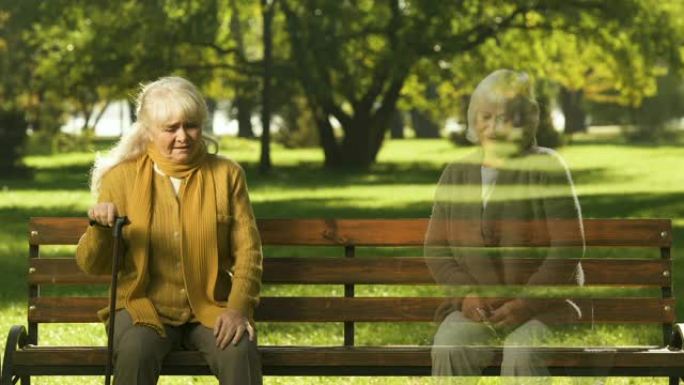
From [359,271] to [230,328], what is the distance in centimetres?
91

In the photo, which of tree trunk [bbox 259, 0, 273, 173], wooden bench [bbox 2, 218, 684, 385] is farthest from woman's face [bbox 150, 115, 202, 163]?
tree trunk [bbox 259, 0, 273, 173]

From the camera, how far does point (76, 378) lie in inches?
319

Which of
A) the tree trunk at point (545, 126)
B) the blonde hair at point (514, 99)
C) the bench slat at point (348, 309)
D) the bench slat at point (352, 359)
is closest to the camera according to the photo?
the blonde hair at point (514, 99)

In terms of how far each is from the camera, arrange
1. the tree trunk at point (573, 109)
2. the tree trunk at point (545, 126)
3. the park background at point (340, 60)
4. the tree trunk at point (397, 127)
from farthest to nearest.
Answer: the tree trunk at point (397, 127), the tree trunk at point (573, 109), the park background at point (340, 60), the tree trunk at point (545, 126)

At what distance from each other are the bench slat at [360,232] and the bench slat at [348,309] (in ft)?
0.68

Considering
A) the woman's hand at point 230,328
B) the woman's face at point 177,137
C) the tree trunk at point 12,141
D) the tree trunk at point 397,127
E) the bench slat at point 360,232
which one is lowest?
the tree trunk at point 397,127

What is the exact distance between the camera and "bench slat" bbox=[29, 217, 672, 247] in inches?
233

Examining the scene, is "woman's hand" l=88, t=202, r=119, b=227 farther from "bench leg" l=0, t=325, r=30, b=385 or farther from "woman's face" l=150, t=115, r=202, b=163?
"bench leg" l=0, t=325, r=30, b=385

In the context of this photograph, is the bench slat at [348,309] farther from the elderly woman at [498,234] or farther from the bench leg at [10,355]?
the elderly woman at [498,234]

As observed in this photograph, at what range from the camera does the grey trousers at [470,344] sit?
5.09 m

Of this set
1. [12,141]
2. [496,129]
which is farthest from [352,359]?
[12,141]

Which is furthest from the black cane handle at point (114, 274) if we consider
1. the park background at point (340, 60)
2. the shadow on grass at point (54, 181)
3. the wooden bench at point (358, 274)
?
the park background at point (340, 60)

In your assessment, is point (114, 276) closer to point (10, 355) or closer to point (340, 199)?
point (10, 355)

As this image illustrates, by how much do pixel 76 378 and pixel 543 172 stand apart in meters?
3.84
